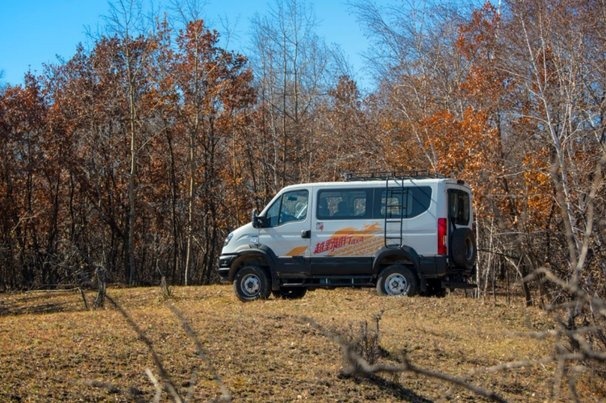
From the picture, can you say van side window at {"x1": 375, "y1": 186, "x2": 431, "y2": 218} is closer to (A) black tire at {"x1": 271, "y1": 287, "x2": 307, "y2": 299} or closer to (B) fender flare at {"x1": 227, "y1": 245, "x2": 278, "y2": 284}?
(B) fender flare at {"x1": 227, "y1": 245, "x2": 278, "y2": 284}

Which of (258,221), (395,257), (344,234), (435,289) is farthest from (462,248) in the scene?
(258,221)

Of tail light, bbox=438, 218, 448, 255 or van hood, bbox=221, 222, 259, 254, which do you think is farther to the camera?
van hood, bbox=221, 222, 259, 254

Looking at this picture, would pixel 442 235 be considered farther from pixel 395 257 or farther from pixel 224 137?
pixel 224 137

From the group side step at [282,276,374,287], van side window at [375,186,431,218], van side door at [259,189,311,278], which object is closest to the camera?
van side window at [375,186,431,218]

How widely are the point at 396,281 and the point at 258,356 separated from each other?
6.36 meters

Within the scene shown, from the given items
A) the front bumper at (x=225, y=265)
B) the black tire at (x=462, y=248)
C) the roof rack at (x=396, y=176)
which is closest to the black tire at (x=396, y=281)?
the black tire at (x=462, y=248)

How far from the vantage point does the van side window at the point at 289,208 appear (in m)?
15.7

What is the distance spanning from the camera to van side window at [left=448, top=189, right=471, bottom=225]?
15211mm

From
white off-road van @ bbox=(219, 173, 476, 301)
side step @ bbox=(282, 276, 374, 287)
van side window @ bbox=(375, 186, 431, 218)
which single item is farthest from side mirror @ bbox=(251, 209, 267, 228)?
van side window @ bbox=(375, 186, 431, 218)

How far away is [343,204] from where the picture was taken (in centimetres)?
1548

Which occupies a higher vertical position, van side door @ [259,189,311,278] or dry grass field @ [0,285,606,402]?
van side door @ [259,189,311,278]

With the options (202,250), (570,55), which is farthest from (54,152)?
(570,55)

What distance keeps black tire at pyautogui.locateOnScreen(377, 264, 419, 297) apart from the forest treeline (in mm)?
2463

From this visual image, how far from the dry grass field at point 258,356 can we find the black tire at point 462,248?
203cm
